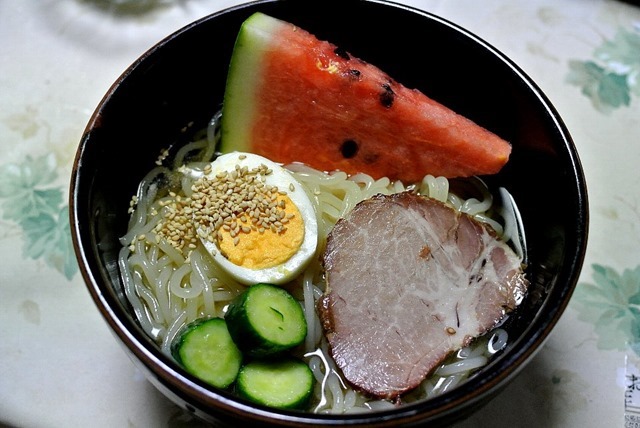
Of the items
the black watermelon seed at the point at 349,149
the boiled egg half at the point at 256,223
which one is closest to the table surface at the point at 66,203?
the boiled egg half at the point at 256,223

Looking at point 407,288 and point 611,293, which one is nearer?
point 407,288

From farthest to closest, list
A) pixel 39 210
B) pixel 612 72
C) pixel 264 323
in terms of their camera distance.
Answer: pixel 612 72
pixel 39 210
pixel 264 323

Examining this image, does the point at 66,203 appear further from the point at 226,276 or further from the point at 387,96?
the point at 387,96

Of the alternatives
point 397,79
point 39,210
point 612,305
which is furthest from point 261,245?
point 612,305

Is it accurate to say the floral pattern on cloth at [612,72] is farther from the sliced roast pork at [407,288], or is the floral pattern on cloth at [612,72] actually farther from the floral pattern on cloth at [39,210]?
the floral pattern on cloth at [39,210]

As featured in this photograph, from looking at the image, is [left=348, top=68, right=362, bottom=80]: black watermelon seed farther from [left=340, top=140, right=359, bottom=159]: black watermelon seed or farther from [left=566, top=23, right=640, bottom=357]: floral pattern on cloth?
[left=566, top=23, right=640, bottom=357]: floral pattern on cloth

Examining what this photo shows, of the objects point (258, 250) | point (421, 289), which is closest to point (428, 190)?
point (421, 289)

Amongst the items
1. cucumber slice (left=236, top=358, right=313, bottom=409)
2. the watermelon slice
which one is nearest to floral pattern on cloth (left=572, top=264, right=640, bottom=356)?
the watermelon slice
